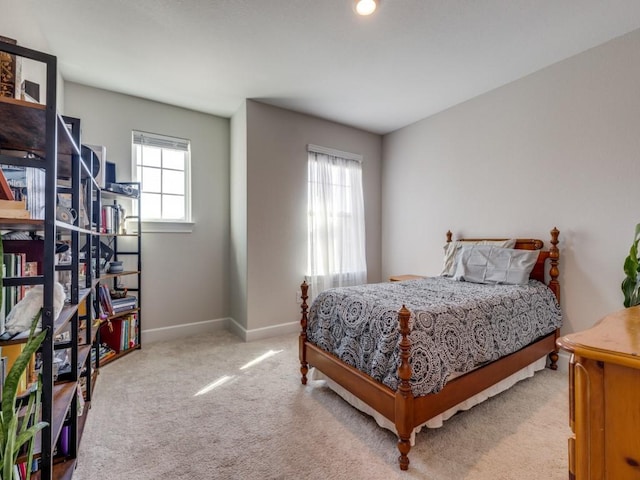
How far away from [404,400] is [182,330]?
2.78 meters

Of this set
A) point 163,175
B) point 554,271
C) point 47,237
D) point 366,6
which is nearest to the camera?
point 47,237

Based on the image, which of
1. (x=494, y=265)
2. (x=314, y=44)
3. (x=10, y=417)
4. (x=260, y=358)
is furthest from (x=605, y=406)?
(x=314, y=44)

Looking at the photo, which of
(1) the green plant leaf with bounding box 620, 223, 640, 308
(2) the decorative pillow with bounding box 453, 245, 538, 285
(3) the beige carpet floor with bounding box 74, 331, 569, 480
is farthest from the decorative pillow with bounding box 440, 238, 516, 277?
(3) the beige carpet floor with bounding box 74, 331, 569, 480

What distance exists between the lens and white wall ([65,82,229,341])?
2.98 metres

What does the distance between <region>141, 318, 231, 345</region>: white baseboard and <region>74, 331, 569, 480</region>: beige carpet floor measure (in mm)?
691

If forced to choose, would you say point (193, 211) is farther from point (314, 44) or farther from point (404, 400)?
point (404, 400)

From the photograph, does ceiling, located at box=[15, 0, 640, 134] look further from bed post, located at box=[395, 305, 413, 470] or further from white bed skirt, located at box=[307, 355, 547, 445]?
white bed skirt, located at box=[307, 355, 547, 445]

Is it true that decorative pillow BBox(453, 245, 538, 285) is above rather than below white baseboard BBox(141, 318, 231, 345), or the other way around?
above

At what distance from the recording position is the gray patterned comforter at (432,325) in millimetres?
1576

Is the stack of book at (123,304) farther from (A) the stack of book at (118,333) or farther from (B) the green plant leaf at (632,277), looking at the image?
(B) the green plant leaf at (632,277)

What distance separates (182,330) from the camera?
3344 mm

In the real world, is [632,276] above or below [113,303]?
above

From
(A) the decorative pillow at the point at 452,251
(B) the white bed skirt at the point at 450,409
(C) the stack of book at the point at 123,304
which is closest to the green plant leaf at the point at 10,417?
(B) the white bed skirt at the point at 450,409

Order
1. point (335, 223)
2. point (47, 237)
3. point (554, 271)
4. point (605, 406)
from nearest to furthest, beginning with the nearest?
point (605, 406) < point (47, 237) < point (554, 271) < point (335, 223)
